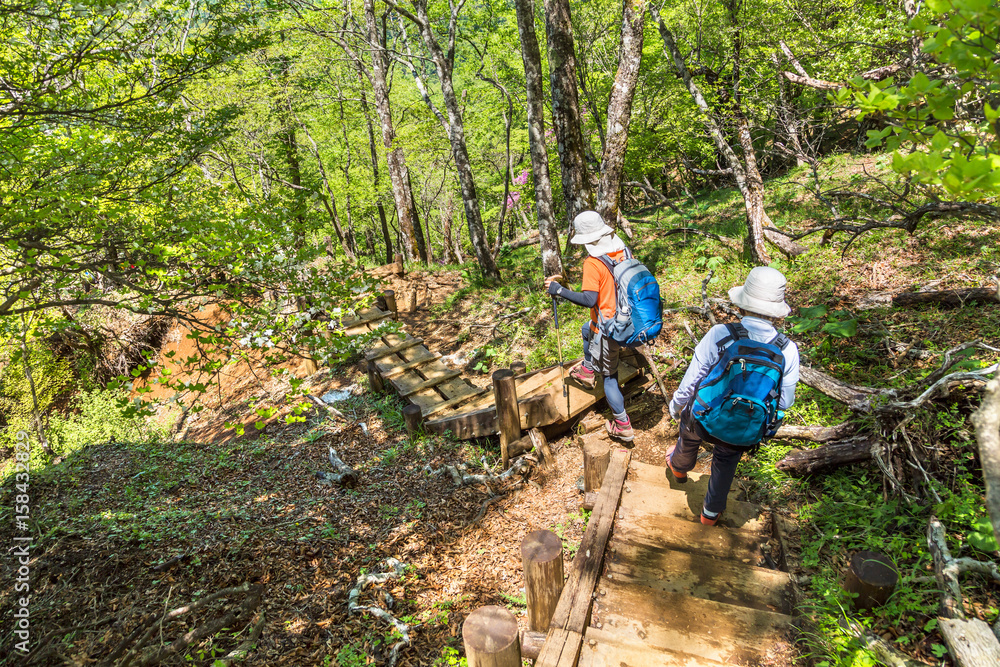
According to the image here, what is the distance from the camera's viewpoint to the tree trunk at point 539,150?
7.92m

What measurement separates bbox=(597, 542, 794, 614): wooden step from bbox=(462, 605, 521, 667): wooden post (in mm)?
1032

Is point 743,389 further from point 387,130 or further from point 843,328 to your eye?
point 387,130

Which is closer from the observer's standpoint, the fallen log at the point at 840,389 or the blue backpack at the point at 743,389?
the blue backpack at the point at 743,389

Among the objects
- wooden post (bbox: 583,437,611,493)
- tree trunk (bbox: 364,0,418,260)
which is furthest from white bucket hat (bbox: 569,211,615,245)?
tree trunk (bbox: 364,0,418,260)

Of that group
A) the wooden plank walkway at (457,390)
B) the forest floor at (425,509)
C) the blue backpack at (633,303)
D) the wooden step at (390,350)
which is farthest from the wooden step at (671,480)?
the wooden step at (390,350)

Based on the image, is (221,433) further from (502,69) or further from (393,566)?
(502,69)

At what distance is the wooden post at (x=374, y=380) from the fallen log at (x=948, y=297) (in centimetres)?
786

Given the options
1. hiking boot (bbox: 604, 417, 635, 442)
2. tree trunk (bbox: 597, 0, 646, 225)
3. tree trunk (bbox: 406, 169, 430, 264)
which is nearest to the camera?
hiking boot (bbox: 604, 417, 635, 442)

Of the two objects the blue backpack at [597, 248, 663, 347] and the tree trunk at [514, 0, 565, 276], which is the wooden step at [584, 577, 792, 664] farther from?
the tree trunk at [514, 0, 565, 276]

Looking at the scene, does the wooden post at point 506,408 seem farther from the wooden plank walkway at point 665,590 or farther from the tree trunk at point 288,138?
the tree trunk at point 288,138

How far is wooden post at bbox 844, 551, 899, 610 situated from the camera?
9.01 ft

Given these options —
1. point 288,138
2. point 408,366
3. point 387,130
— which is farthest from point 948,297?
point 288,138

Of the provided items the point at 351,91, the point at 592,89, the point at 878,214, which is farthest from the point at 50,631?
the point at 351,91

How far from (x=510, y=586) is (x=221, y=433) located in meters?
8.49
